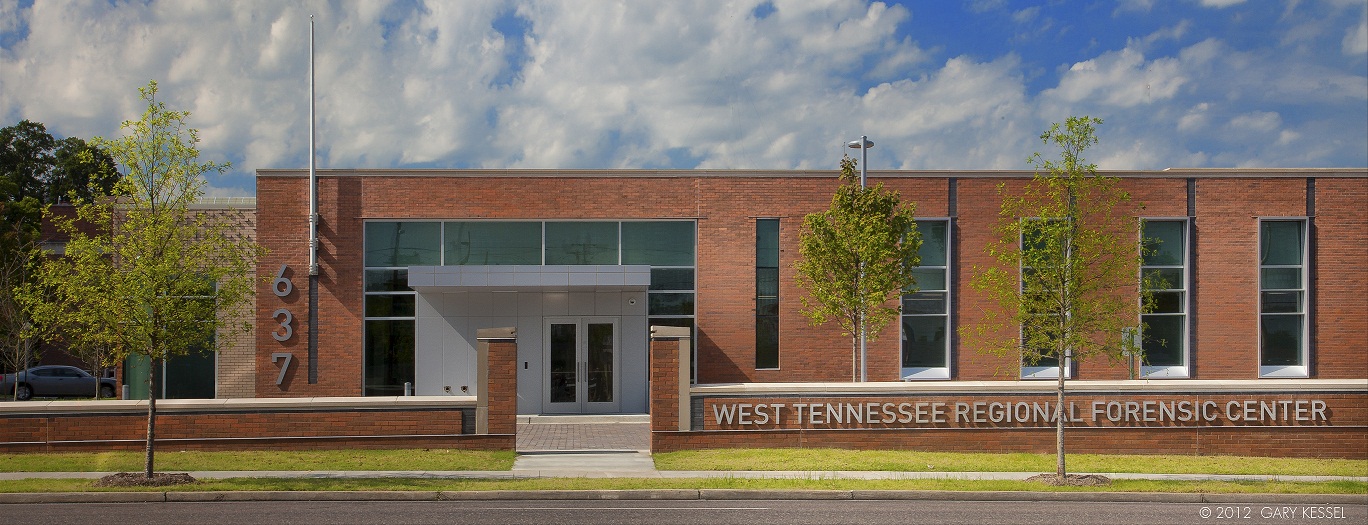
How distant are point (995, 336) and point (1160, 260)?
4917 millimetres

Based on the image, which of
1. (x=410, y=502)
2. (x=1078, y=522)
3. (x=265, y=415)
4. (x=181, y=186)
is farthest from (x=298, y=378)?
(x=1078, y=522)

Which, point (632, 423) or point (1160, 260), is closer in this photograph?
point (632, 423)

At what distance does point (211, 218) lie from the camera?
1040 inches

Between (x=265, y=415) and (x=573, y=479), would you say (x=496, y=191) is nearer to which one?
(x=265, y=415)

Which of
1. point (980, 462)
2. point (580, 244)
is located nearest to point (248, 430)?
point (580, 244)

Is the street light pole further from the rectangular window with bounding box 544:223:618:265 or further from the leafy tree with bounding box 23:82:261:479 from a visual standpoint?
the leafy tree with bounding box 23:82:261:479

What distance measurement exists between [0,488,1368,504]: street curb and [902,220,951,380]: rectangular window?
11996 millimetres

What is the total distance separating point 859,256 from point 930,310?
4994mm

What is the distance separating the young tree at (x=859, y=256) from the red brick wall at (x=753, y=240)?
7.84ft

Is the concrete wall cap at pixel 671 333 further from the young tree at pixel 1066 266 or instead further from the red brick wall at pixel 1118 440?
the young tree at pixel 1066 266

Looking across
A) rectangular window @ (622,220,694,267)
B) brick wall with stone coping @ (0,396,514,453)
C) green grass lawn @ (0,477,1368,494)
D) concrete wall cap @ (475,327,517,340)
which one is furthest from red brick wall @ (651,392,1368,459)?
rectangular window @ (622,220,694,267)

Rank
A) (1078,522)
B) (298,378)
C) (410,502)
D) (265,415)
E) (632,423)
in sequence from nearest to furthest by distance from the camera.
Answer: (1078,522)
(410,502)
(265,415)
(632,423)
(298,378)

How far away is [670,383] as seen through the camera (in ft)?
60.4

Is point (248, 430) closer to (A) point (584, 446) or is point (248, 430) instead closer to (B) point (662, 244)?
(A) point (584, 446)
